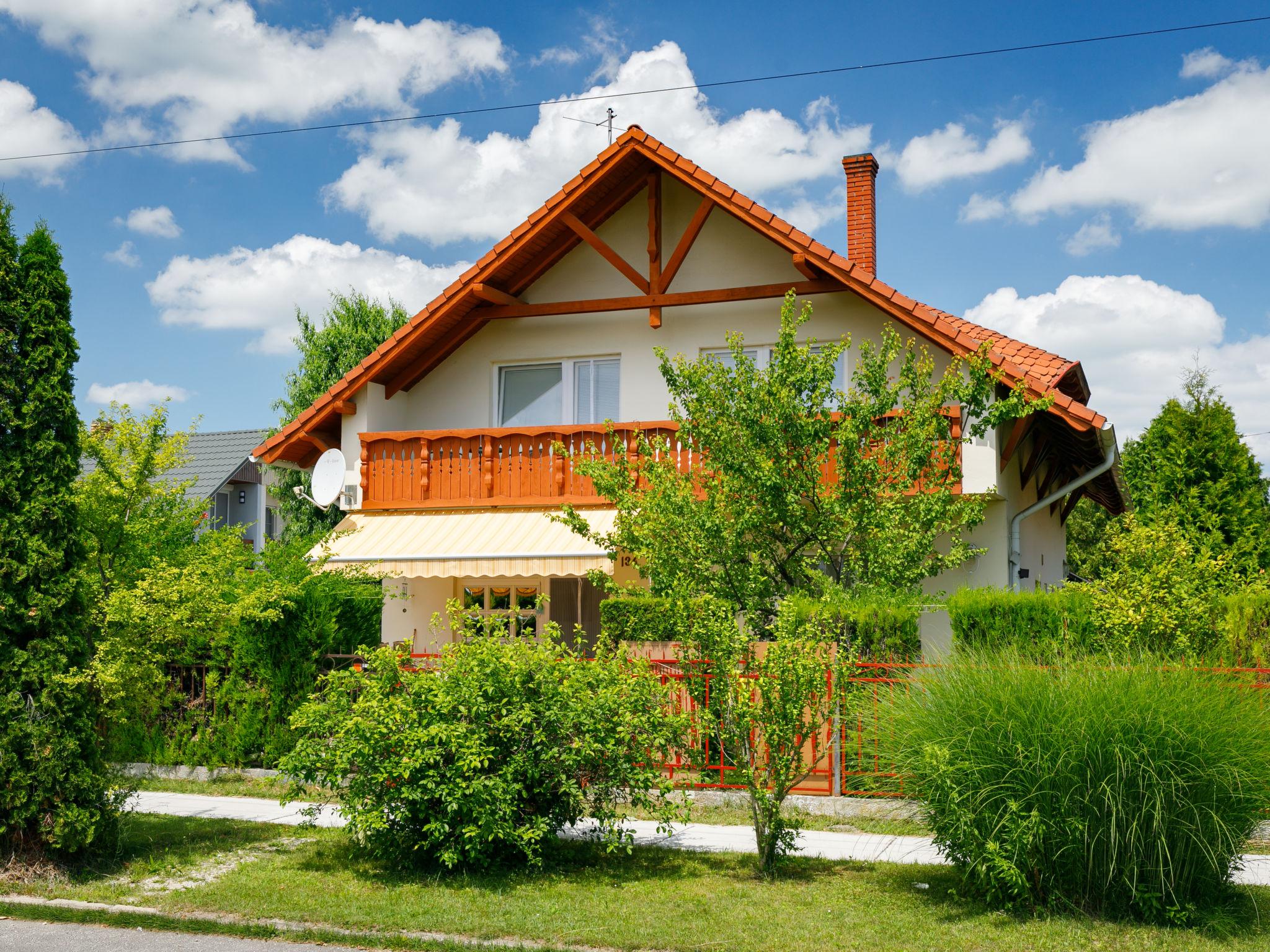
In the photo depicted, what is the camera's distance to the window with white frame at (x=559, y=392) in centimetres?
2017

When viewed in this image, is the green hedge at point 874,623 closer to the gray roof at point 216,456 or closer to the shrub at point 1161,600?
the shrub at point 1161,600

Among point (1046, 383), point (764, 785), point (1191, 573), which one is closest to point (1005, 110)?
point (1046, 383)

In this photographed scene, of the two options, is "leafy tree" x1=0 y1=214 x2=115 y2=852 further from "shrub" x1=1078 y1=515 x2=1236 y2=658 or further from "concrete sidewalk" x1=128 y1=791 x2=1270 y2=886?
"shrub" x1=1078 y1=515 x2=1236 y2=658

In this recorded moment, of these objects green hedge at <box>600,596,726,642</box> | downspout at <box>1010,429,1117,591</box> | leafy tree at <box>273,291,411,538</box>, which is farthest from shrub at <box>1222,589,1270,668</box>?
leafy tree at <box>273,291,411,538</box>

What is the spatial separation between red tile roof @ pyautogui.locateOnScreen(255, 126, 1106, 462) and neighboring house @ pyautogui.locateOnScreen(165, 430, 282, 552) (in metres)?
26.3

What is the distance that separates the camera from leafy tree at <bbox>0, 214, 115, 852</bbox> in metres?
9.15

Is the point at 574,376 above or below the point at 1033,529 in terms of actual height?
above

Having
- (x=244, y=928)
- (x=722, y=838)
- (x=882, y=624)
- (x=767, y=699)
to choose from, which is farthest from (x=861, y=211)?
(x=244, y=928)

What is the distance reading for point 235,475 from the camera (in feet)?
156

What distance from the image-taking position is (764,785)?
9.17 m

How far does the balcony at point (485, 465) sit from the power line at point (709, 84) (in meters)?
5.50

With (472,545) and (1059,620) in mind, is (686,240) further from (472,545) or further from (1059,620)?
(1059,620)

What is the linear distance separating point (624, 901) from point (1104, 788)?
3.40 m

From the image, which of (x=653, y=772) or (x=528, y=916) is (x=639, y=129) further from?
(x=528, y=916)
